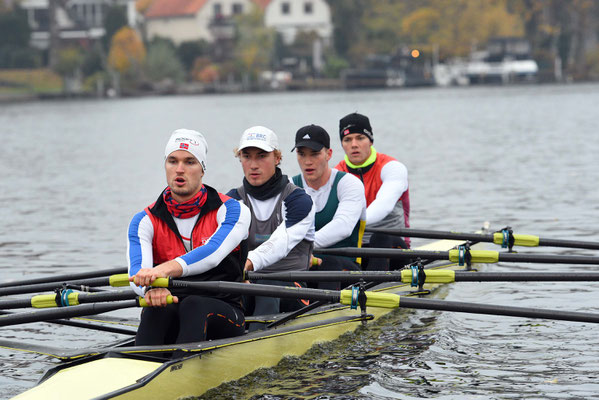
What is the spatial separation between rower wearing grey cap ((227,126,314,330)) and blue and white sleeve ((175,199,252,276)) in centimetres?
109

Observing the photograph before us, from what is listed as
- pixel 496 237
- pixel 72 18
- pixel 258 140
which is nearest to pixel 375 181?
pixel 496 237

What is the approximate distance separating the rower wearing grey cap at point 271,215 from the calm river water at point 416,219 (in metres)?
0.89

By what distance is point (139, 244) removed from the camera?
7.70 m

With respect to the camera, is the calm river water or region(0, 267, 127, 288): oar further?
region(0, 267, 127, 288): oar

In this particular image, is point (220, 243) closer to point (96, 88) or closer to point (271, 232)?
point (271, 232)

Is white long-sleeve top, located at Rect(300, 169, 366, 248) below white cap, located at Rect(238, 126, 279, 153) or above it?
below

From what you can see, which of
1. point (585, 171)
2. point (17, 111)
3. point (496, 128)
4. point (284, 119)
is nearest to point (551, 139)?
point (496, 128)

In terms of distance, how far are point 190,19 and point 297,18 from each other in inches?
505

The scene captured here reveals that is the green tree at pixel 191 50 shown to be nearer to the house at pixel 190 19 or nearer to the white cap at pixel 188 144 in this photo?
A: the house at pixel 190 19

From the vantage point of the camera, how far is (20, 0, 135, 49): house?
120 m

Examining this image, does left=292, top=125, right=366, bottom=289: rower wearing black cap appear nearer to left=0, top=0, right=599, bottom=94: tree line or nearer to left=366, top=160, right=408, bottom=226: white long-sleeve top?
left=366, top=160, right=408, bottom=226: white long-sleeve top

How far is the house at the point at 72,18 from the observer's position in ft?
393

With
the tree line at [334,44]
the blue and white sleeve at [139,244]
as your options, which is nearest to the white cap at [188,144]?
the blue and white sleeve at [139,244]

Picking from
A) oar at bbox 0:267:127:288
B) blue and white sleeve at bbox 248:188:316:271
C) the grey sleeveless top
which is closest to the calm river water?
oar at bbox 0:267:127:288
